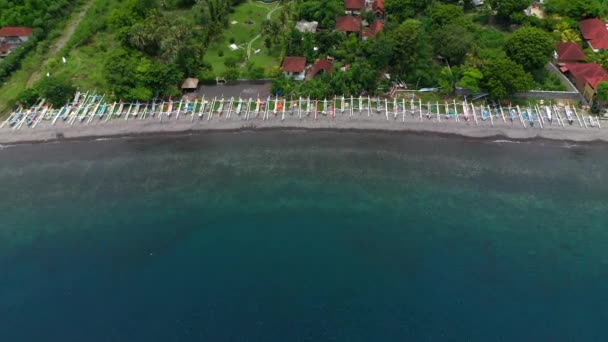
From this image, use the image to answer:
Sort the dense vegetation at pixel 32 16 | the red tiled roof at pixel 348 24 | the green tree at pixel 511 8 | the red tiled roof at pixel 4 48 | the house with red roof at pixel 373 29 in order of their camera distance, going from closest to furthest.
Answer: the house with red roof at pixel 373 29, the green tree at pixel 511 8, the red tiled roof at pixel 348 24, the red tiled roof at pixel 4 48, the dense vegetation at pixel 32 16

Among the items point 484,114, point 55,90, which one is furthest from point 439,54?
point 55,90

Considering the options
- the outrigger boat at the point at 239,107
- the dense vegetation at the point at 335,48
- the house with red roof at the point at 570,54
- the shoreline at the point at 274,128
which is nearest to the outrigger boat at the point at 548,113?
the shoreline at the point at 274,128

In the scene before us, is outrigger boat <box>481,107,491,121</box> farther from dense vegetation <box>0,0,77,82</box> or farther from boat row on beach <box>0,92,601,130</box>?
dense vegetation <box>0,0,77,82</box>

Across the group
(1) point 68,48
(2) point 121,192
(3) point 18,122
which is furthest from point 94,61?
(2) point 121,192

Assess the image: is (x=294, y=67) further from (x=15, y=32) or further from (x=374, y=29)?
(x=15, y=32)

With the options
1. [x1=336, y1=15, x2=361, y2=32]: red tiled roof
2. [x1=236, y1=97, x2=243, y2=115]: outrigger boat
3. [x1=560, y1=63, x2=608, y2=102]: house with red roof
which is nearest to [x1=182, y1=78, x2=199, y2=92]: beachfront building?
[x1=236, y1=97, x2=243, y2=115]: outrigger boat

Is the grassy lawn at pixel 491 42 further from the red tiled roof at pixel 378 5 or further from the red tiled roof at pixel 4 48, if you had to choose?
the red tiled roof at pixel 4 48

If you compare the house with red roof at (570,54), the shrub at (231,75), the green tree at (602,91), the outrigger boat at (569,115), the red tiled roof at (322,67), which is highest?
the house with red roof at (570,54)

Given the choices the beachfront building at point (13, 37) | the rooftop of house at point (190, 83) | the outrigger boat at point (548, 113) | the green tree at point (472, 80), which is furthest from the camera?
the beachfront building at point (13, 37)

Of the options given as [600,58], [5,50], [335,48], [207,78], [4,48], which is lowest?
Answer: [207,78]
